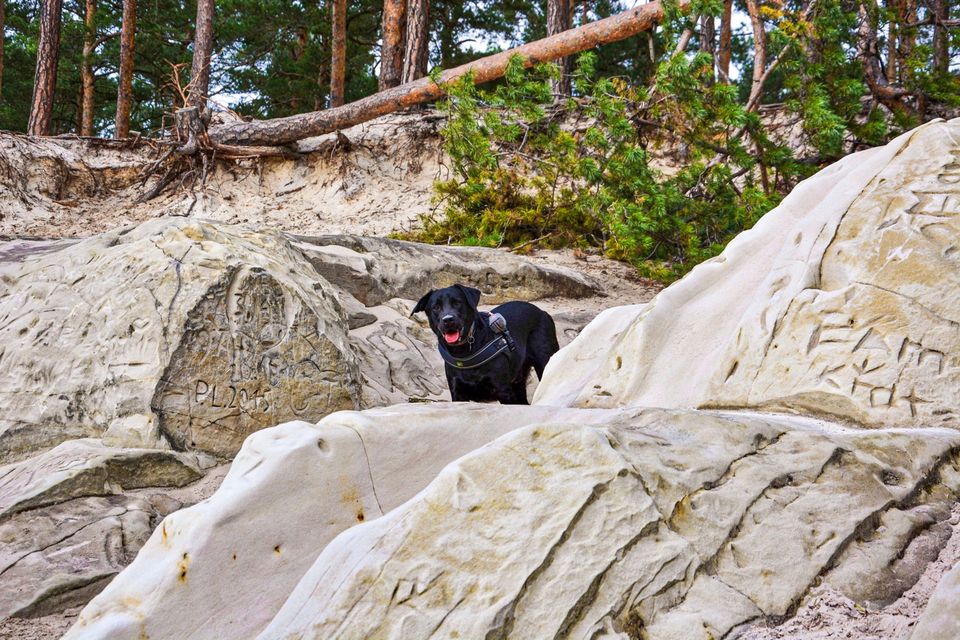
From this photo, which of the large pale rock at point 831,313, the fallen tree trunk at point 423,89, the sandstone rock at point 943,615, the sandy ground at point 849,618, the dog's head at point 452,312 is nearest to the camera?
the sandstone rock at point 943,615

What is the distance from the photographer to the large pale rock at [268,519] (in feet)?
7.32

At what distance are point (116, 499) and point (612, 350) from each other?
95.6 inches

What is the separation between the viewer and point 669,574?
78.7 inches

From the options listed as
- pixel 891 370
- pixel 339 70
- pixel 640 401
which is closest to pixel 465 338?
pixel 640 401

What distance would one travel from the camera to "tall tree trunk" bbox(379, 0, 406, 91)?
1220 centimetres

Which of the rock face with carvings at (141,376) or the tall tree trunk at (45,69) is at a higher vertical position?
the tall tree trunk at (45,69)

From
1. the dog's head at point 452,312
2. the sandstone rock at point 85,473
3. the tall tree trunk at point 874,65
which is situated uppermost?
the tall tree trunk at point 874,65

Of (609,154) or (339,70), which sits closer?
(609,154)

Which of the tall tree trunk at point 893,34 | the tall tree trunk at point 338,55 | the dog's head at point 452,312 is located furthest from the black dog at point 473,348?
the tall tree trunk at point 338,55

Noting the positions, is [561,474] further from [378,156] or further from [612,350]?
[378,156]

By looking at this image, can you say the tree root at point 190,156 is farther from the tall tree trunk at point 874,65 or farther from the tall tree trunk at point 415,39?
the tall tree trunk at point 874,65

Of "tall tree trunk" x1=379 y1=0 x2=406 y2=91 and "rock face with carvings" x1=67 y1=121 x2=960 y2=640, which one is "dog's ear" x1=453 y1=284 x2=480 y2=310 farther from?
"tall tree trunk" x1=379 y1=0 x2=406 y2=91

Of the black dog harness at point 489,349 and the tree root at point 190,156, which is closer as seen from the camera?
the black dog harness at point 489,349

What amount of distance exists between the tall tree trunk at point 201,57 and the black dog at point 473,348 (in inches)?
292
